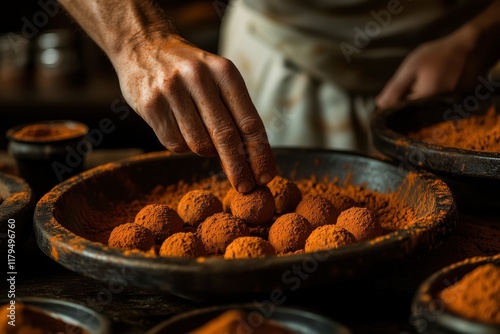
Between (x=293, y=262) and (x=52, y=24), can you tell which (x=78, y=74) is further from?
(x=293, y=262)

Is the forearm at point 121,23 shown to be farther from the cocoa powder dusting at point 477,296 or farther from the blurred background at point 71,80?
the blurred background at point 71,80

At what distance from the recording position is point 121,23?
3.56 feet

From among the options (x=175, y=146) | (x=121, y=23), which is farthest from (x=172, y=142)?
(x=121, y=23)

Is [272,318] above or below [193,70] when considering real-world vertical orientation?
below

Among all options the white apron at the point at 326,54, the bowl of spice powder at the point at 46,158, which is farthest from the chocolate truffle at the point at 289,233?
the white apron at the point at 326,54

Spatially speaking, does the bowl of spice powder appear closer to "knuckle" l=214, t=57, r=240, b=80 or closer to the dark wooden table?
the dark wooden table

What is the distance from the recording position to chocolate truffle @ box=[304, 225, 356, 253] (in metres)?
0.84

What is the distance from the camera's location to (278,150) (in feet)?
4.15

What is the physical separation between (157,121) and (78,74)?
2366 millimetres

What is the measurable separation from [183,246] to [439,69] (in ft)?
3.42

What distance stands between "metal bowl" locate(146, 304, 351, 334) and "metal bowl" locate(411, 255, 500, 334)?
0.07 metres

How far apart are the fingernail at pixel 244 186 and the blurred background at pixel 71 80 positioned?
2.13 m

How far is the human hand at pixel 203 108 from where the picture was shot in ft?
3.13

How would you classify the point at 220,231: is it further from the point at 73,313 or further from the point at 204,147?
the point at 73,313
